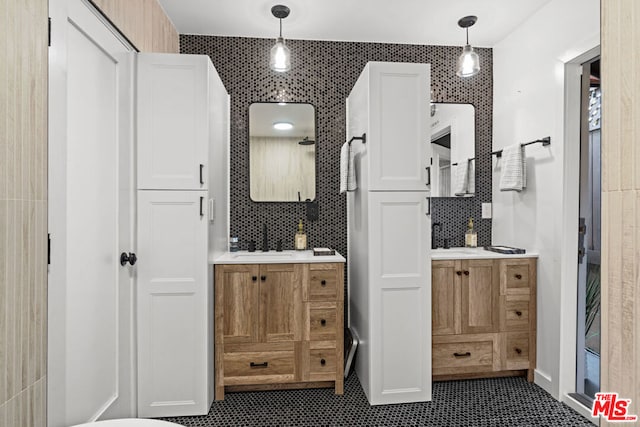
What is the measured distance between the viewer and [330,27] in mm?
3043

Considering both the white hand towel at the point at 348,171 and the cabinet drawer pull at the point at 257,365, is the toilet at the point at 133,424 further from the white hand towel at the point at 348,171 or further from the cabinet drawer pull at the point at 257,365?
the white hand towel at the point at 348,171

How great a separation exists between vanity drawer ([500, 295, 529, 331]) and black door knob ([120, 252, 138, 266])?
2.43 m

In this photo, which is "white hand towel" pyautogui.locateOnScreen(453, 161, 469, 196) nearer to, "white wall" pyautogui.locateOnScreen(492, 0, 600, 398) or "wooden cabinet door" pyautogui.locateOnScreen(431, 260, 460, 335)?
"white wall" pyautogui.locateOnScreen(492, 0, 600, 398)

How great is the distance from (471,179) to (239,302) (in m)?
2.15

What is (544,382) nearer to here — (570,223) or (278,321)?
(570,223)

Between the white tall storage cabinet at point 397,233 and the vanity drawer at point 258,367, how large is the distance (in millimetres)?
524

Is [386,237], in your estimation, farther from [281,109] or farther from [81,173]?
[81,173]

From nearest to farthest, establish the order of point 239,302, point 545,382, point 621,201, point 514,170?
point 621,201
point 239,302
point 545,382
point 514,170

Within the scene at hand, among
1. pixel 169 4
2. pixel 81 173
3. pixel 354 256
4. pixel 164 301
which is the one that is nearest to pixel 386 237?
pixel 354 256

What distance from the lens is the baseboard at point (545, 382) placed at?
2564 millimetres

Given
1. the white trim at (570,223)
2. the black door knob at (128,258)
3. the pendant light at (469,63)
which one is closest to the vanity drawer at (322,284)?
the black door knob at (128,258)

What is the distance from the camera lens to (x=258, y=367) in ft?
8.29

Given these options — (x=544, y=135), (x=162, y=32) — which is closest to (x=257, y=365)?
(x=162, y=32)

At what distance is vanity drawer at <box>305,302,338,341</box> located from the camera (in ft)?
8.37
